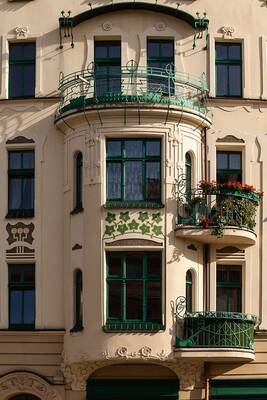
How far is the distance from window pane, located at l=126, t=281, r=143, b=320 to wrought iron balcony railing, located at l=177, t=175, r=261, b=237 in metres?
2.22

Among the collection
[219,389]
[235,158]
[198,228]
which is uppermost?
[235,158]

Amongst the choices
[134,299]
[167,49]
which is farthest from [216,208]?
[167,49]

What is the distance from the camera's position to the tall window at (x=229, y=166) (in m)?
36.6

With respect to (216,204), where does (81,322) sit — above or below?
below

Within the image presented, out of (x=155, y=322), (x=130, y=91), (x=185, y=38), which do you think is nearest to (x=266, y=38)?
(x=185, y=38)

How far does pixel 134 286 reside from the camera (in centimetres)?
3438

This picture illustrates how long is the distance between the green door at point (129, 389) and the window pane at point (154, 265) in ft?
10.3

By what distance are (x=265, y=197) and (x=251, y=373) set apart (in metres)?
5.31

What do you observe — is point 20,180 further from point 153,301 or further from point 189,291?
point 189,291

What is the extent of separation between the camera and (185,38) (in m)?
36.8

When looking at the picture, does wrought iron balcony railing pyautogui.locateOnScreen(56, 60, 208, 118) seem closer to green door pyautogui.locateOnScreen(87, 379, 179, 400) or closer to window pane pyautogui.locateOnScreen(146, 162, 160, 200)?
window pane pyautogui.locateOnScreen(146, 162, 160, 200)

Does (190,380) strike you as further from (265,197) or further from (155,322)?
(265,197)

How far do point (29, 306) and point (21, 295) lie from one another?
0.42m

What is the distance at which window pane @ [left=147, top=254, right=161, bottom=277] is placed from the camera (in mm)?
34469
